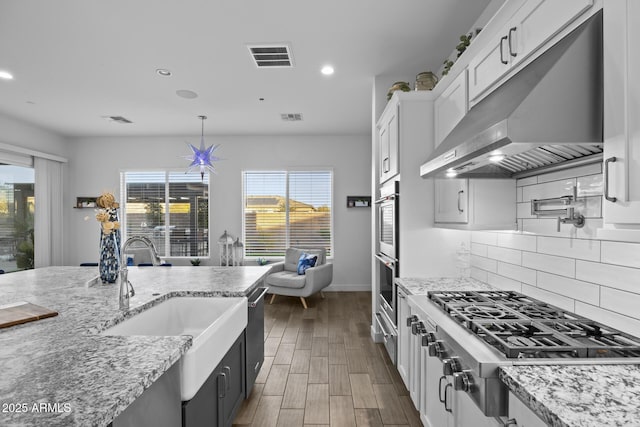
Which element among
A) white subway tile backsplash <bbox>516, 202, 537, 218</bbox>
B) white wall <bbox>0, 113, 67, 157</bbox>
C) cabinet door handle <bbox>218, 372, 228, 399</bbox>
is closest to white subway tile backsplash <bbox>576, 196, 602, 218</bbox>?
white subway tile backsplash <bbox>516, 202, 537, 218</bbox>

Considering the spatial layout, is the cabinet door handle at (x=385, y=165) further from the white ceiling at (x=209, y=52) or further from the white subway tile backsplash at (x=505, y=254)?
the white subway tile backsplash at (x=505, y=254)

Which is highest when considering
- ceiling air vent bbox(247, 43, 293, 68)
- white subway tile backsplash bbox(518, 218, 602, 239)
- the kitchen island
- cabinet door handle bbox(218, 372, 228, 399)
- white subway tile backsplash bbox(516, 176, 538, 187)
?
ceiling air vent bbox(247, 43, 293, 68)

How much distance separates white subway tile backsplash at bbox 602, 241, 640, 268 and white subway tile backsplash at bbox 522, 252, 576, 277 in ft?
0.64

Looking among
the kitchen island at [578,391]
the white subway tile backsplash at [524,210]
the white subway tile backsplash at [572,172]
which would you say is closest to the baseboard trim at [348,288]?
the white subway tile backsplash at [524,210]

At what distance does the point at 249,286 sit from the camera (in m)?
2.17

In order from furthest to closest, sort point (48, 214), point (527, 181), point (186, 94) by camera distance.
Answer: point (48, 214) < point (186, 94) < point (527, 181)

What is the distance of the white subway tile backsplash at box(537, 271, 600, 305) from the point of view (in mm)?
1428

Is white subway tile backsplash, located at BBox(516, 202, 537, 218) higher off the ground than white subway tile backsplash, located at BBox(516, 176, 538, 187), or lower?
lower

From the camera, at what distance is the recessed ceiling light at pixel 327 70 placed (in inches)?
136

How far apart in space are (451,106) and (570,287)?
4.39ft

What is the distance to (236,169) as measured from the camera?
246 inches

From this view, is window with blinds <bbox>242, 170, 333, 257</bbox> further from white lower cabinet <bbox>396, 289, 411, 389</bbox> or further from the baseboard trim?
white lower cabinet <bbox>396, 289, 411, 389</bbox>

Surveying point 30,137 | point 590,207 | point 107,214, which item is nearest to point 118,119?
point 30,137

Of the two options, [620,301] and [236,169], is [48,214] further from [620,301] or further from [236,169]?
[620,301]
